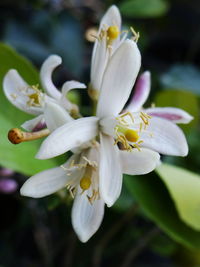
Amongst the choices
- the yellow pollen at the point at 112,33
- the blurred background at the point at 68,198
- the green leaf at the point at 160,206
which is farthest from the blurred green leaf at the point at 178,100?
the yellow pollen at the point at 112,33

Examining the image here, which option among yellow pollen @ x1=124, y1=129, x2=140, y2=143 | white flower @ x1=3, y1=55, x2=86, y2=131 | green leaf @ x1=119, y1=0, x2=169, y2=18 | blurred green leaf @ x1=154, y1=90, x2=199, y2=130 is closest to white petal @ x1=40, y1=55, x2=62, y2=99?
white flower @ x1=3, y1=55, x2=86, y2=131

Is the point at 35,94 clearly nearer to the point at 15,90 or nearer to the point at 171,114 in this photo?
the point at 15,90

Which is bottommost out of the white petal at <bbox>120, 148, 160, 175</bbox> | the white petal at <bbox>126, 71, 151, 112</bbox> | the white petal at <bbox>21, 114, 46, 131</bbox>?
the white petal at <bbox>120, 148, 160, 175</bbox>

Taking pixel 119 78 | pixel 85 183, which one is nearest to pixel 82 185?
pixel 85 183

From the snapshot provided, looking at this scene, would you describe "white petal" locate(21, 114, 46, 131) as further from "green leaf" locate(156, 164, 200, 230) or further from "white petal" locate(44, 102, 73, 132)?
"green leaf" locate(156, 164, 200, 230)

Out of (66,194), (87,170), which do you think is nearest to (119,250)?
(66,194)

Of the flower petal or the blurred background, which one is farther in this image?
the blurred background

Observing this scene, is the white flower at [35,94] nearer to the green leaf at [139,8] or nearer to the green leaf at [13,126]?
the green leaf at [13,126]
